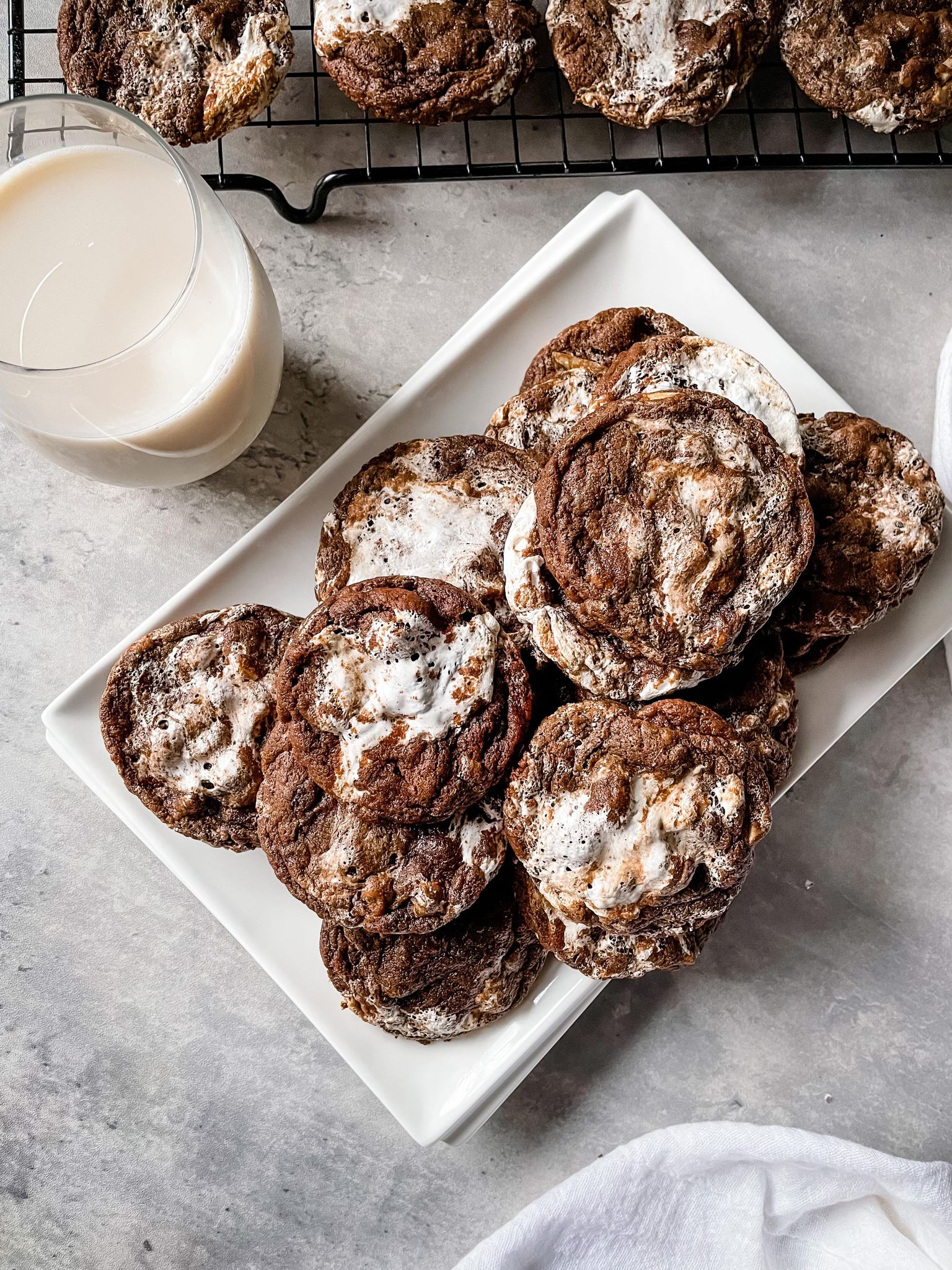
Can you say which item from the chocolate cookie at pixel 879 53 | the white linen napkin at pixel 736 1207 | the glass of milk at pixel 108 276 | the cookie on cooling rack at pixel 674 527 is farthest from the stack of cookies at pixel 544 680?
the chocolate cookie at pixel 879 53

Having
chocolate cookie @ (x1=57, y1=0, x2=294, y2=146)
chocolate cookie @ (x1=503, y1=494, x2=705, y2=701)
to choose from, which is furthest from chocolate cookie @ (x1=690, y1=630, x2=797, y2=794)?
chocolate cookie @ (x1=57, y1=0, x2=294, y2=146)

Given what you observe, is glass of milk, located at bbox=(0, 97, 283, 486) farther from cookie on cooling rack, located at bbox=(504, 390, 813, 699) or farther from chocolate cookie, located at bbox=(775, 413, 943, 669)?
chocolate cookie, located at bbox=(775, 413, 943, 669)

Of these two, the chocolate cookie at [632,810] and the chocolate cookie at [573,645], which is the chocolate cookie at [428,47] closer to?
the chocolate cookie at [573,645]

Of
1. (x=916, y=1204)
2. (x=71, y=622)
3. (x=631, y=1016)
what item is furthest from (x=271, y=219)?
(x=916, y=1204)

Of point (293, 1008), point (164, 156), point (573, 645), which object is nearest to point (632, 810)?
point (573, 645)

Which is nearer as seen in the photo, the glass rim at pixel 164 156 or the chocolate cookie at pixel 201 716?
the glass rim at pixel 164 156

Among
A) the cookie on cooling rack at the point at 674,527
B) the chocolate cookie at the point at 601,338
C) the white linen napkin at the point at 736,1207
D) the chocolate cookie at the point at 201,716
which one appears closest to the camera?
the cookie on cooling rack at the point at 674,527
